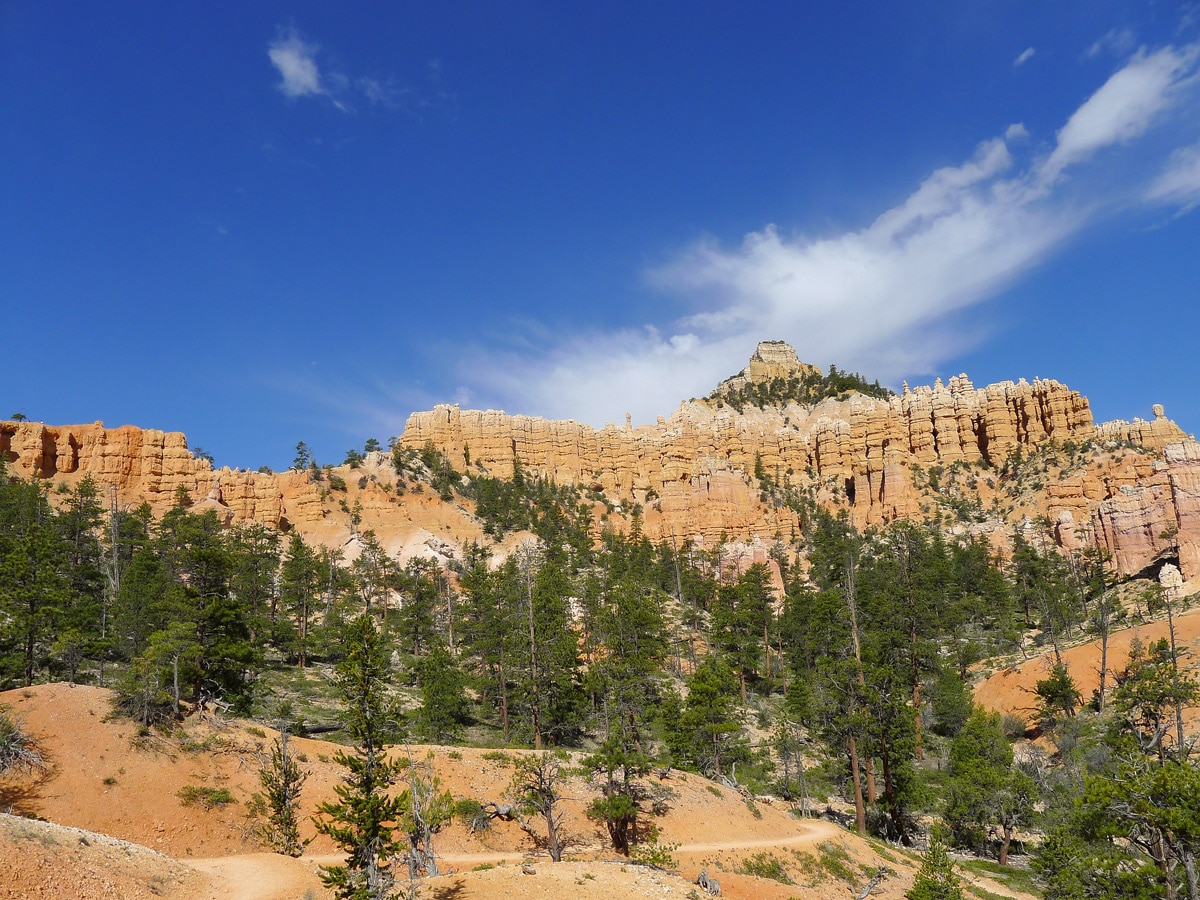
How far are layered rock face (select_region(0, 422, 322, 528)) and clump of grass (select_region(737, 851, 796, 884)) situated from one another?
70355 millimetres

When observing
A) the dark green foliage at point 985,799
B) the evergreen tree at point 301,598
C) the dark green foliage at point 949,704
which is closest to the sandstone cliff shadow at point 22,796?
the evergreen tree at point 301,598

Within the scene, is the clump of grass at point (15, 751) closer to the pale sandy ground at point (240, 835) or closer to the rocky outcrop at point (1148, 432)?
the pale sandy ground at point (240, 835)

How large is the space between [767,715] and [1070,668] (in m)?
22.9

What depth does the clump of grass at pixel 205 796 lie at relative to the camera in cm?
2370

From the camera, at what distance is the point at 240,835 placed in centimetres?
2325

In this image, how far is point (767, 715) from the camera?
5072 centimetres

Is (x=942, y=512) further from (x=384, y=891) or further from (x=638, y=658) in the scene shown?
(x=384, y=891)

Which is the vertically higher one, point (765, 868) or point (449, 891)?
point (449, 891)

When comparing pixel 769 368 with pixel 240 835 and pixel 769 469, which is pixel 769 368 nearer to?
pixel 769 469

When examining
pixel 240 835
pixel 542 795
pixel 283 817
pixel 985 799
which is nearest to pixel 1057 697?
pixel 985 799

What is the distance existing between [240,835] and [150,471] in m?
73.9

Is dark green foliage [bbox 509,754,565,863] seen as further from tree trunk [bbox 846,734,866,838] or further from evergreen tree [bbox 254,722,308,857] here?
tree trunk [bbox 846,734,866,838]

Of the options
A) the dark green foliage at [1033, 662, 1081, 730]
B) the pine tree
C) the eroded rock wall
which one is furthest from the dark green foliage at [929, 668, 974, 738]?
the eroded rock wall

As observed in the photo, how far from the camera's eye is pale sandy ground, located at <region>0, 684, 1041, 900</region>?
1642cm
